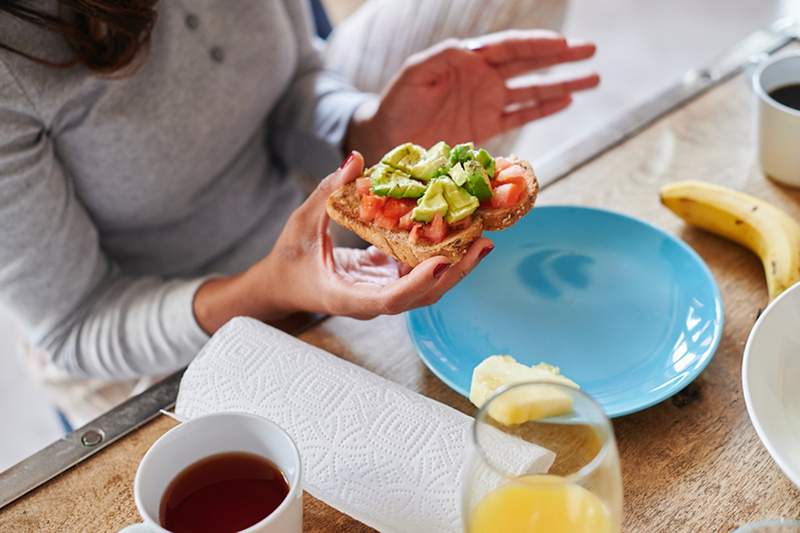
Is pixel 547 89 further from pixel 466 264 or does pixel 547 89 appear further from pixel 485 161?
pixel 466 264

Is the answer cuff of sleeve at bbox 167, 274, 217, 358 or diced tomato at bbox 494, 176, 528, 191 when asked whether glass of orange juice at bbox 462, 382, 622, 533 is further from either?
cuff of sleeve at bbox 167, 274, 217, 358

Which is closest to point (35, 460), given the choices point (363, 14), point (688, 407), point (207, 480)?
point (207, 480)

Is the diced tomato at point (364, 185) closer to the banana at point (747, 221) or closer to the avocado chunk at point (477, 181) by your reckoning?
the avocado chunk at point (477, 181)

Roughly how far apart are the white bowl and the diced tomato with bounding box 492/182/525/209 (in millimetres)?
263

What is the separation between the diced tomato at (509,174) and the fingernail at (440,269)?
14cm

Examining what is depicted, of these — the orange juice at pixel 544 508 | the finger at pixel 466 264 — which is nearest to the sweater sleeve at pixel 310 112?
the finger at pixel 466 264

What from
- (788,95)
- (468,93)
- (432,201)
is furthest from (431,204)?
(788,95)

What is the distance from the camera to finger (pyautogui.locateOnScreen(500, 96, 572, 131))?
4.21ft

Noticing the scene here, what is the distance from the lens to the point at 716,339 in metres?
0.87

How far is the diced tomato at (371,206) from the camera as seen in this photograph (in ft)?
2.90

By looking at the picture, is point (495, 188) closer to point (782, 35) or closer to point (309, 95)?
Result: point (309, 95)

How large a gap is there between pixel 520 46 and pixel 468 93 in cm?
10

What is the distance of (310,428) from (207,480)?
120mm

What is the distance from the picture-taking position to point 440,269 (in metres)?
0.81
